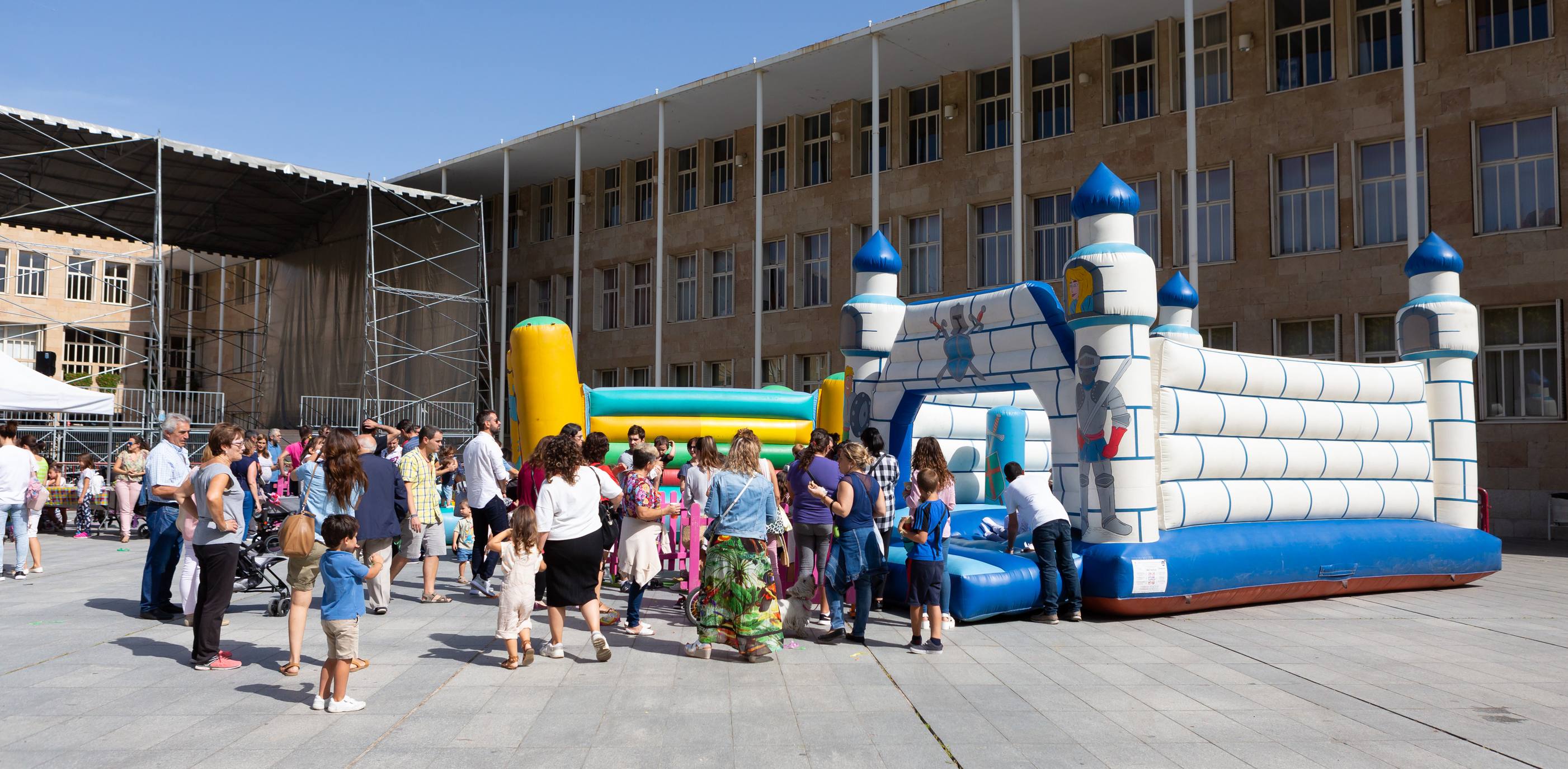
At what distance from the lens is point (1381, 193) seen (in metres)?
18.3

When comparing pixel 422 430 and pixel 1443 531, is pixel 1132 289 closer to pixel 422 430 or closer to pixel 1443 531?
pixel 1443 531

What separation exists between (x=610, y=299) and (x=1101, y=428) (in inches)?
946

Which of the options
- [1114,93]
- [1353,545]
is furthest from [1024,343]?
[1114,93]

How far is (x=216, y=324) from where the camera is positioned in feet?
145

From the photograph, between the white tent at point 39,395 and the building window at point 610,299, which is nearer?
the white tent at point 39,395

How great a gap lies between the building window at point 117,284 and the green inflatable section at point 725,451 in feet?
117

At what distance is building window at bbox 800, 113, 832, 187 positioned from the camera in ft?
85.4

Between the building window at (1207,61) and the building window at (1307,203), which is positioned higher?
the building window at (1207,61)

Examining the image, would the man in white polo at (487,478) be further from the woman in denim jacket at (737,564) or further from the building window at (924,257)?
the building window at (924,257)

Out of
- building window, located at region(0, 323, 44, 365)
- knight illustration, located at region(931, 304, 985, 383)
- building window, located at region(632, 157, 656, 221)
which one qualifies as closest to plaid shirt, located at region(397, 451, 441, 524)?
knight illustration, located at region(931, 304, 985, 383)

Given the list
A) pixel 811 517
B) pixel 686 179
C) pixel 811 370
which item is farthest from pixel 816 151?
pixel 811 517

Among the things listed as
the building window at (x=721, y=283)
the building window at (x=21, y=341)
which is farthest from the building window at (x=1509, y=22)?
the building window at (x=21, y=341)

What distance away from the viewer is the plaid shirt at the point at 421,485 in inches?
363

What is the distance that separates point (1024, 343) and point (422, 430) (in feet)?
18.1
